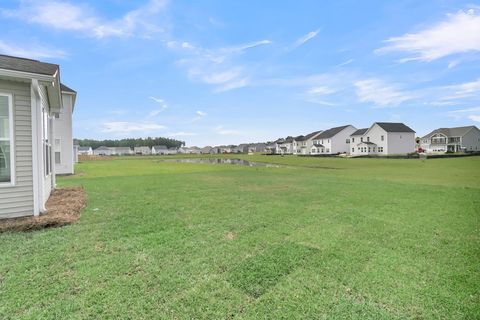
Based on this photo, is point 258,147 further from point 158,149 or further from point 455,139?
point 455,139

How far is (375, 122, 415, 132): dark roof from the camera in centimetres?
6044

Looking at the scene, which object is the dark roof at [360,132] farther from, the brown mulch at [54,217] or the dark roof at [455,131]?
the brown mulch at [54,217]

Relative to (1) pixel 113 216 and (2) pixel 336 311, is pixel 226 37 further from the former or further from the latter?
(2) pixel 336 311

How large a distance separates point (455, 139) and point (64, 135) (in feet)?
274

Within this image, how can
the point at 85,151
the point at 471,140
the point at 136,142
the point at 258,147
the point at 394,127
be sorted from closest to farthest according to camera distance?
1. the point at 394,127
2. the point at 471,140
3. the point at 85,151
4. the point at 258,147
5. the point at 136,142

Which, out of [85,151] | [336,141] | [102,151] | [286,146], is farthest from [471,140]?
[102,151]

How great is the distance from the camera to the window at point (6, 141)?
5.68 m

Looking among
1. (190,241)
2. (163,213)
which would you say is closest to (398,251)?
(190,241)

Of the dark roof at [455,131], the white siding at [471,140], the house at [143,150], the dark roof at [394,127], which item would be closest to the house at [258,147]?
the house at [143,150]

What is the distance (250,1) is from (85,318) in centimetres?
1556

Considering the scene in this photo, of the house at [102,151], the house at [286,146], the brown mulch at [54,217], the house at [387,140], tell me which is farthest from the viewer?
the house at [102,151]

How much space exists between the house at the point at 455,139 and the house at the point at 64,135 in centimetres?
8049

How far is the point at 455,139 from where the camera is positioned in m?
67.3

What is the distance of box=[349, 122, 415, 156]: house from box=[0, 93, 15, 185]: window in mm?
66207
